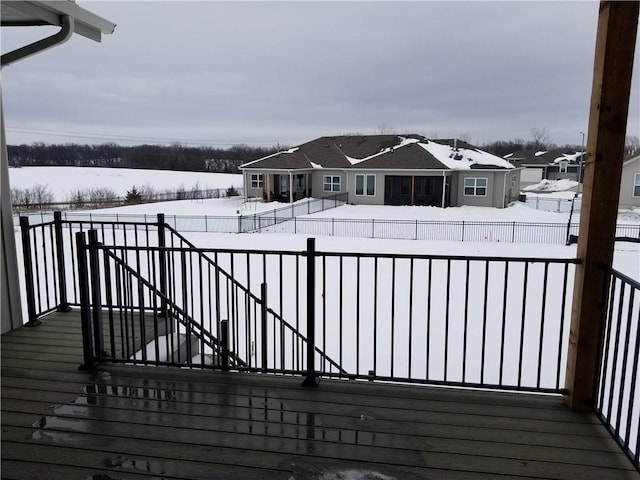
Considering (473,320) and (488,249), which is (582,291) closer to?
(473,320)

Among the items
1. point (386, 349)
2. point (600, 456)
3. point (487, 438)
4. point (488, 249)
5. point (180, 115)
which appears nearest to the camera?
point (600, 456)

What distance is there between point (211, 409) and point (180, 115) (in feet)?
181

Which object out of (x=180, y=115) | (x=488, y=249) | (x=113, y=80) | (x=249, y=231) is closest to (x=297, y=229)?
(x=249, y=231)

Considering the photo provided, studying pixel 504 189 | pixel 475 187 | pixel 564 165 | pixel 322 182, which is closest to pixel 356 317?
pixel 475 187

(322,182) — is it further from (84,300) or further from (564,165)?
(564,165)

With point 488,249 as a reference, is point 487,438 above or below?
above

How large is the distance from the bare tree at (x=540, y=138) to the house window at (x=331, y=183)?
38.3m

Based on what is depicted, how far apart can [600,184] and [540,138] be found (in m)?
59.5

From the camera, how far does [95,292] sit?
300 cm

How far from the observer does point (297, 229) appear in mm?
16906

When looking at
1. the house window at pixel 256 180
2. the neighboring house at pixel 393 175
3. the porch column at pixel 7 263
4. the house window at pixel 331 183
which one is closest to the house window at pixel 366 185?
the neighboring house at pixel 393 175

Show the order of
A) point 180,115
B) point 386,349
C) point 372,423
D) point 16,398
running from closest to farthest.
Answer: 1. point 372,423
2. point 16,398
3. point 386,349
4. point 180,115

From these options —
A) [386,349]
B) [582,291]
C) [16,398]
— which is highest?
[582,291]

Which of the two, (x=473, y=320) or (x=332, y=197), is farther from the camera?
(x=332, y=197)
